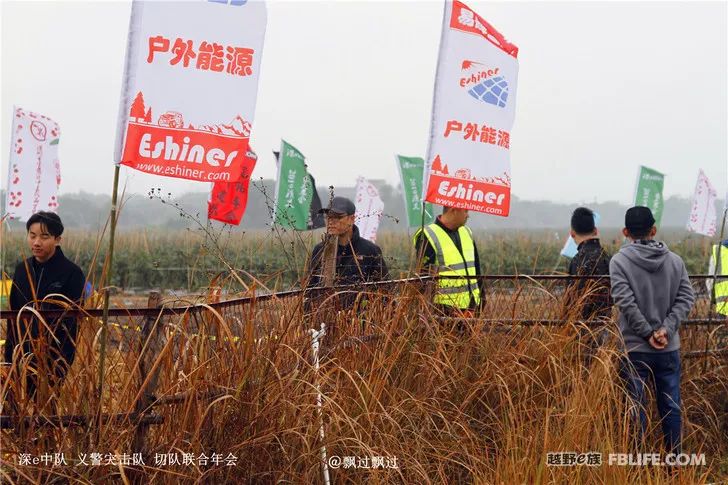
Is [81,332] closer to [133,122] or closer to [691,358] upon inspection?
[133,122]

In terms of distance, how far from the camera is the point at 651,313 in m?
4.88

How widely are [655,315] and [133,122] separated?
3.15m

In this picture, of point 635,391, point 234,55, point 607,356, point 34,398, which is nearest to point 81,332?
point 34,398

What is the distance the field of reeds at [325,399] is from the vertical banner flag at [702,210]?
1524cm

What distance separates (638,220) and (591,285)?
2.13 ft

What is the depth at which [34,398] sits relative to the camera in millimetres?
3191

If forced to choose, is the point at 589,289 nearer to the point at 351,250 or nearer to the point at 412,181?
the point at 351,250

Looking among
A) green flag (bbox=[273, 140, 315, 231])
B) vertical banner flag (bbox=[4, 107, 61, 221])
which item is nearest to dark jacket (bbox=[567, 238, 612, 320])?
green flag (bbox=[273, 140, 315, 231])

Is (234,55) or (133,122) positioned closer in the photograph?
(133,122)

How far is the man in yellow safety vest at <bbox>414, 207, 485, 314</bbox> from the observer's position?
5234 mm

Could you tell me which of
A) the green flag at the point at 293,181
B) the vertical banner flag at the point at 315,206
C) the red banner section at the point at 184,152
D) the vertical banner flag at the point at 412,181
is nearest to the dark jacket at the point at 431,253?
the red banner section at the point at 184,152

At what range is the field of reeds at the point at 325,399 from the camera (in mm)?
3172

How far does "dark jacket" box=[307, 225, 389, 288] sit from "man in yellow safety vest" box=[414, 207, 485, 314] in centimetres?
29
